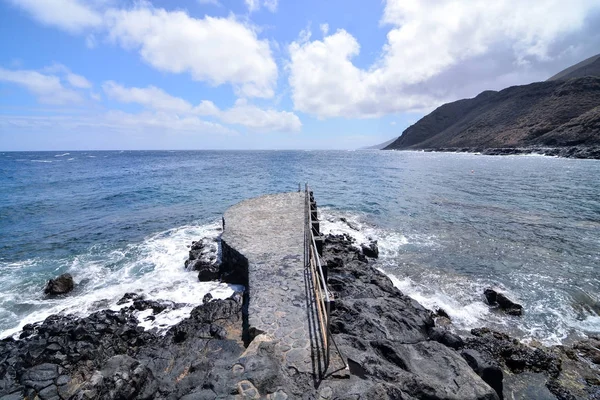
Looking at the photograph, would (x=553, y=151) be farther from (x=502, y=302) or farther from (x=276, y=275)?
(x=276, y=275)

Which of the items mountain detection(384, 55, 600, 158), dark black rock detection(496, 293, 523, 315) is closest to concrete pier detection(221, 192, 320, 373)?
dark black rock detection(496, 293, 523, 315)

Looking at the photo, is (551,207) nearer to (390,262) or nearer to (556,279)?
(556,279)

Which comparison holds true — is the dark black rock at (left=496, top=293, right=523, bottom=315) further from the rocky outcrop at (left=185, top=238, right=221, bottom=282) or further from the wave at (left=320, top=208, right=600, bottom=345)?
the rocky outcrop at (left=185, top=238, right=221, bottom=282)

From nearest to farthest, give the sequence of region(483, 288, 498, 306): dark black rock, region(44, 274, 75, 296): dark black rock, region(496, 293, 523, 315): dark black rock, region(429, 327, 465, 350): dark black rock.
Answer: region(429, 327, 465, 350): dark black rock
region(496, 293, 523, 315): dark black rock
region(483, 288, 498, 306): dark black rock
region(44, 274, 75, 296): dark black rock

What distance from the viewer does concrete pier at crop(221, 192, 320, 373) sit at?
6504 millimetres

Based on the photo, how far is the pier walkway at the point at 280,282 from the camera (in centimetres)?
629

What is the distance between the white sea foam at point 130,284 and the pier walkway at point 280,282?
5.92ft

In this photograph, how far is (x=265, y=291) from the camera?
340 inches

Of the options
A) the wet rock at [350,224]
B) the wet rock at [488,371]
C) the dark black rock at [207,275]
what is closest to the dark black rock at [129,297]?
the dark black rock at [207,275]

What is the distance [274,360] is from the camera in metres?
5.86

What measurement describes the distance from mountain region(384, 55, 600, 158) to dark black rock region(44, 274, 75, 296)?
83.9 meters

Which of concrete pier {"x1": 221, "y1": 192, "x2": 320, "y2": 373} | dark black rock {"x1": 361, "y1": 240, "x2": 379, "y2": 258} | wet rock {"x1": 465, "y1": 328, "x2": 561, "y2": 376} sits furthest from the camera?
dark black rock {"x1": 361, "y1": 240, "x2": 379, "y2": 258}

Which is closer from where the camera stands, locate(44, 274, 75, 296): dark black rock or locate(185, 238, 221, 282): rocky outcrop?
locate(44, 274, 75, 296): dark black rock

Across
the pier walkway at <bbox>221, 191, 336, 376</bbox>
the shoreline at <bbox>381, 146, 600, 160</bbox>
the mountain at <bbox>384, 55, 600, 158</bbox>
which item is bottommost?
the pier walkway at <bbox>221, 191, 336, 376</bbox>
